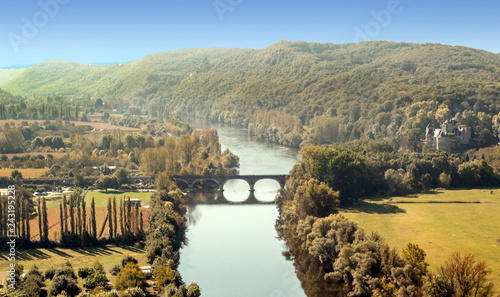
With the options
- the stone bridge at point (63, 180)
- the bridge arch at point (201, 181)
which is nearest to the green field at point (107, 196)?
the stone bridge at point (63, 180)

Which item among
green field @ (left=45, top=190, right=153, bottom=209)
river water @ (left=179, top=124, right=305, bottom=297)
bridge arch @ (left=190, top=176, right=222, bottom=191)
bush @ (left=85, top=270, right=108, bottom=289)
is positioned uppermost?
bridge arch @ (left=190, top=176, right=222, bottom=191)

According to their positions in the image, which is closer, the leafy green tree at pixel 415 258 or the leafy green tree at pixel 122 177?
the leafy green tree at pixel 415 258

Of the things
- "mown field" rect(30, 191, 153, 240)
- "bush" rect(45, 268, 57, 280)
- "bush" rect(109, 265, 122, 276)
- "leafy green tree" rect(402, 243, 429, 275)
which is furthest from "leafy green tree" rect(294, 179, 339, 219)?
"bush" rect(45, 268, 57, 280)

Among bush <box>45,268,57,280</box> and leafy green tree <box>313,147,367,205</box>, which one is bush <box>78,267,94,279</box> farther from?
leafy green tree <box>313,147,367,205</box>

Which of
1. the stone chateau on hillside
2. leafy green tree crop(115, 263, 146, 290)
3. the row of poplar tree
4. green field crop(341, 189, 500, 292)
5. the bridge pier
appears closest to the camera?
leafy green tree crop(115, 263, 146, 290)

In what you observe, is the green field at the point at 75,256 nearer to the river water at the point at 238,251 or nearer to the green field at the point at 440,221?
the river water at the point at 238,251

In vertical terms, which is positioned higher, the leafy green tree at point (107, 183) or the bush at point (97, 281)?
the leafy green tree at point (107, 183)

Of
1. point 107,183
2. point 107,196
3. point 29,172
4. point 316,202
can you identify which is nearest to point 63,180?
point 29,172

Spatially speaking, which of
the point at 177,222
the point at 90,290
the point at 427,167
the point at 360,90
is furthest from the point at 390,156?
the point at 360,90
